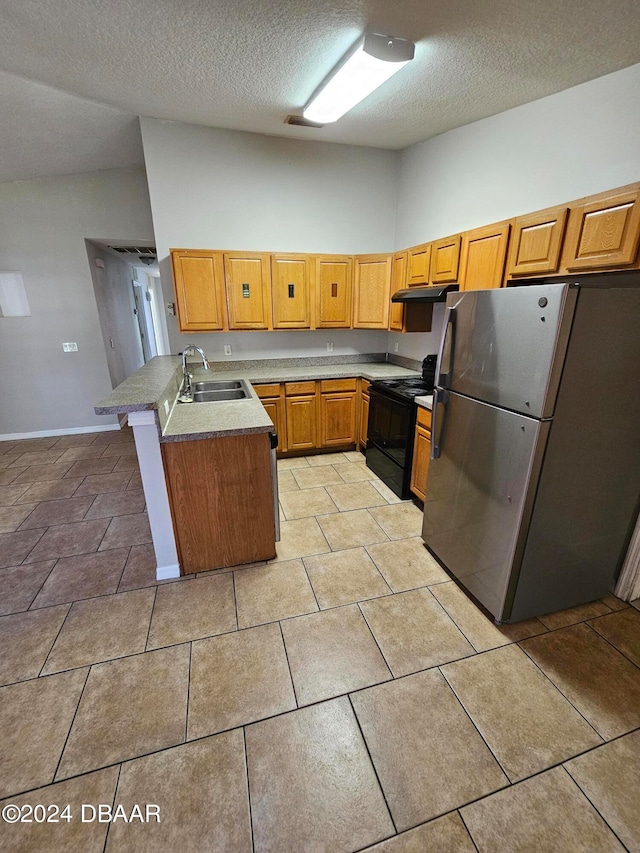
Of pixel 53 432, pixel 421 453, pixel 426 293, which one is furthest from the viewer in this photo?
pixel 53 432

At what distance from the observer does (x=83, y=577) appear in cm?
223

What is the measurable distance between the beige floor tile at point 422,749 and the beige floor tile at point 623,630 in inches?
36.8

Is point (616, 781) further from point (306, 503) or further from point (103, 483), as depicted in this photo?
point (103, 483)

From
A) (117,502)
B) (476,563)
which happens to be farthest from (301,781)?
(117,502)

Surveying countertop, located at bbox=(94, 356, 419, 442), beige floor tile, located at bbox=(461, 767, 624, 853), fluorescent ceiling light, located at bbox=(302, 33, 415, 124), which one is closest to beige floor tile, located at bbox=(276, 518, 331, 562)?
countertop, located at bbox=(94, 356, 419, 442)

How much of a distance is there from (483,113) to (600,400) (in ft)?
8.17

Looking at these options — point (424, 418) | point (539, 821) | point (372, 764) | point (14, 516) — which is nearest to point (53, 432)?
point (14, 516)

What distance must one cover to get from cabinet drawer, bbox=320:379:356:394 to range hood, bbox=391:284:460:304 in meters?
0.93

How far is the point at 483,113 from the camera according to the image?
2.70 metres

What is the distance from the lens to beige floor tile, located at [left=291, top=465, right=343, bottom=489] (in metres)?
3.39

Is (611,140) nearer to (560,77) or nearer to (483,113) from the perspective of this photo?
(560,77)

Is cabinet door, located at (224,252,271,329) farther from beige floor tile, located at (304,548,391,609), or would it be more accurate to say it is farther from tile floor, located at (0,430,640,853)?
beige floor tile, located at (304,548,391,609)

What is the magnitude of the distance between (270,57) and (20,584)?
137 inches

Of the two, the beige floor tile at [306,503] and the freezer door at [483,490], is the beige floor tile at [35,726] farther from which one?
the freezer door at [483,490]
